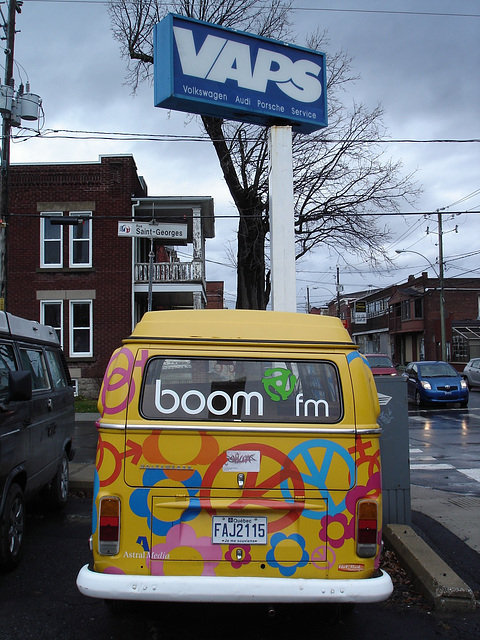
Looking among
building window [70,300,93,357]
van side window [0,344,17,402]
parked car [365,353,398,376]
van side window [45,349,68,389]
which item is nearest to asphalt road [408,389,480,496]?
parked car [365,353,398,376]

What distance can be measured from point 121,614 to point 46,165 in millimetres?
20447

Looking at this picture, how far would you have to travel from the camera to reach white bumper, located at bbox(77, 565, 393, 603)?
3.23 m

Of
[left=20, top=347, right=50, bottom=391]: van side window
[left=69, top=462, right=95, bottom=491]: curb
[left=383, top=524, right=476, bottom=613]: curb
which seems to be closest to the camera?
[left=383, top=524, right=476, bottom=613]: curb

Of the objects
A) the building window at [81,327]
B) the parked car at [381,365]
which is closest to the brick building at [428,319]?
the parked car at [381,365]

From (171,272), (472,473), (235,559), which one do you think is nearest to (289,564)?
(235,559)

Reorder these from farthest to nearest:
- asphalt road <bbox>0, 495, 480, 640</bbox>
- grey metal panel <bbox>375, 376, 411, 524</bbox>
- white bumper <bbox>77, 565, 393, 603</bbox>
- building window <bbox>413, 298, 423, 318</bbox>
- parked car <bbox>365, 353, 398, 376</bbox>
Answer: building window <bbox>413, 298, 423, 318</bbox> → parked car <bbox>365, 353, 398, 376</bbox> → grey metal panel <bbox>375, 376, 411, 524</bbox> → asphalt road <bbox>0, 495, 480, 640</bbox> → white bumper <bbox>77, 565, 393, 603</bbox>

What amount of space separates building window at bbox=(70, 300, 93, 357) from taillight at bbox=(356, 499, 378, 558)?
62.8ft

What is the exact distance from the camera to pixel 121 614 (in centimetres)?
407

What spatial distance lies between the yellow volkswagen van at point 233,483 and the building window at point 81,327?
61.4 ft

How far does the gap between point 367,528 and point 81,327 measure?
63.9 feet

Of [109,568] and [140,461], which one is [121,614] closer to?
[109,568]

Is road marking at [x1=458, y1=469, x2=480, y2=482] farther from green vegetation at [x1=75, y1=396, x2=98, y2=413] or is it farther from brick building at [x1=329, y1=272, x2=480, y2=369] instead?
brick building at [x1=329, y1=272, x2=480, y2=369]

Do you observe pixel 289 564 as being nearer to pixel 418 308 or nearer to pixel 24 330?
pixel 24 330

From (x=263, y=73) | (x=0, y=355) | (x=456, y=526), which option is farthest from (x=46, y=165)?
(x=456, y=526)
